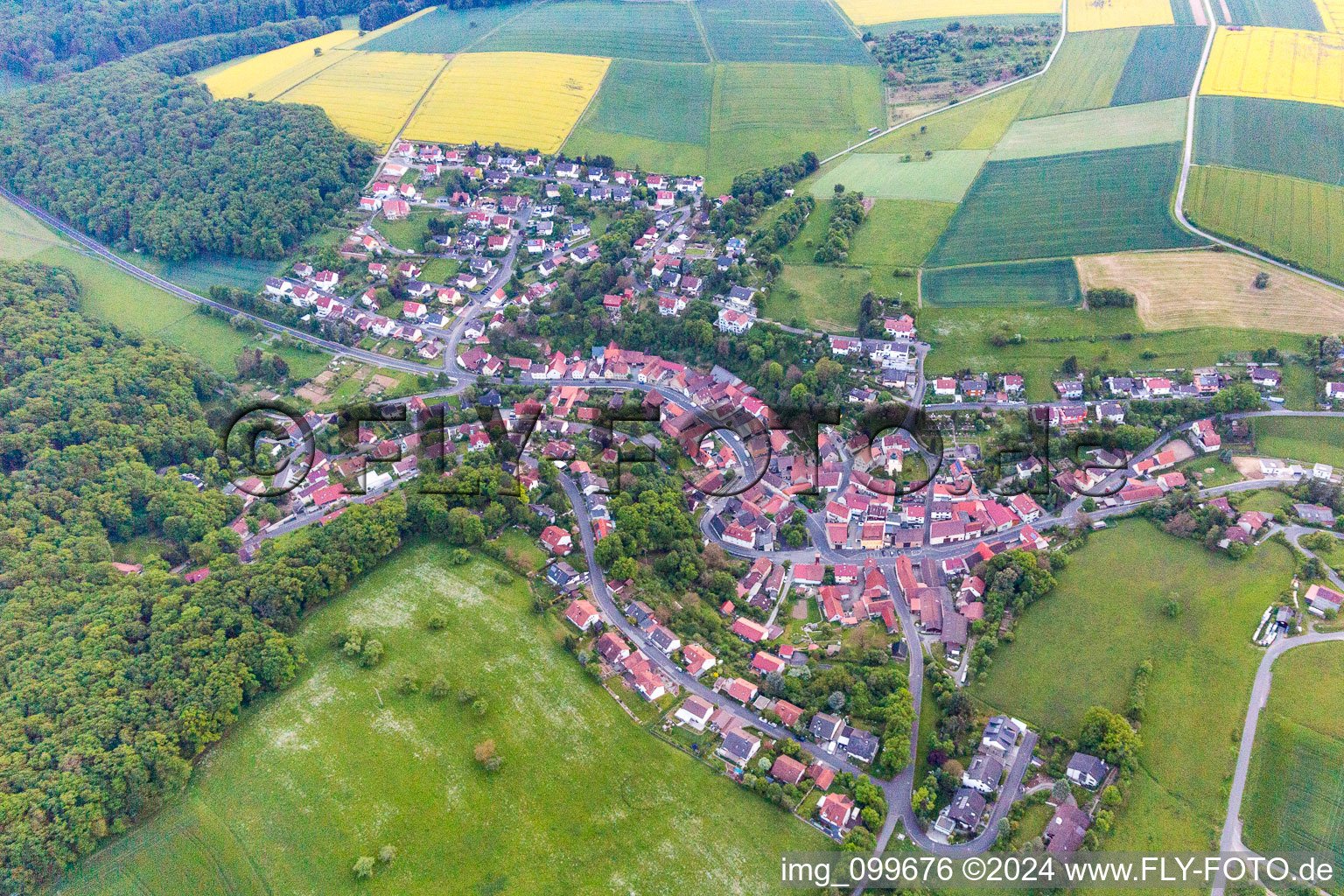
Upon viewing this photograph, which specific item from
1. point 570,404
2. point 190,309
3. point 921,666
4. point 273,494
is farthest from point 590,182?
point 921,666

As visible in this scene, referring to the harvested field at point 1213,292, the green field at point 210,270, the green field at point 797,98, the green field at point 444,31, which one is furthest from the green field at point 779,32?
the green field at point 210,270

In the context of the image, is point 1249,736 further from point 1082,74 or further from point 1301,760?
point 1082,74

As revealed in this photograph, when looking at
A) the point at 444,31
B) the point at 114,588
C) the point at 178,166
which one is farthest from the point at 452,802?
the point at 444,31

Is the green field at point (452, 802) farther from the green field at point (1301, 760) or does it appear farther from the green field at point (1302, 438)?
the green field at point (1302, 438)

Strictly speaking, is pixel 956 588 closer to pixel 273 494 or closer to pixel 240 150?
pixel 273 494

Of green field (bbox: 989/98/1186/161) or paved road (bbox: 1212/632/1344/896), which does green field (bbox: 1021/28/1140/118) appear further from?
paved road (bbox: 1212/632/1344/896)

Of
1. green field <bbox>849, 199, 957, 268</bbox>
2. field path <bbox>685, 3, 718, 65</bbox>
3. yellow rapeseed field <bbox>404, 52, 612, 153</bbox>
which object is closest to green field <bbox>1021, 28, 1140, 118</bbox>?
green field <bbox>849, 199, 957, 268</bbox>

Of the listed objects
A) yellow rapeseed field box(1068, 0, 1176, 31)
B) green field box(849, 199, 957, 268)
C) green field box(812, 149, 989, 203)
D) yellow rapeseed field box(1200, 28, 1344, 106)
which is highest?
yellow rapeseed field box(1068, 0, 1176, 31)
